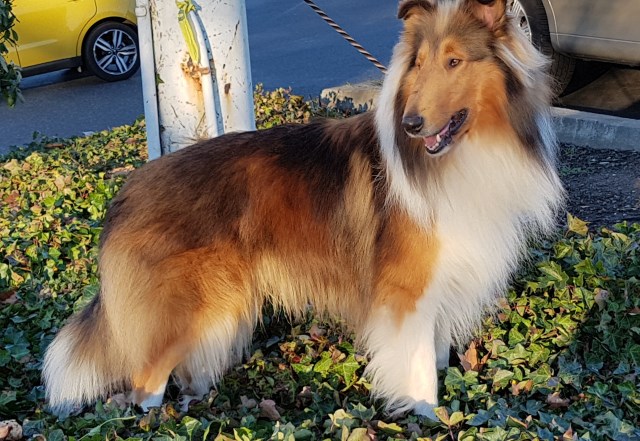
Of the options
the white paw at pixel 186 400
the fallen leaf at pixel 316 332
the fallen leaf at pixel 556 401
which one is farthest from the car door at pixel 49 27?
the fallen leaf at pixel 556 401

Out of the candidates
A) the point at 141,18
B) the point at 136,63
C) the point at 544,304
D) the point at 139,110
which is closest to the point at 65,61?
the point at 136,63

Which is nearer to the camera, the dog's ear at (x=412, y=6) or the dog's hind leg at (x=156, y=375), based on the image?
the dog's ear at (x=412, y=6)

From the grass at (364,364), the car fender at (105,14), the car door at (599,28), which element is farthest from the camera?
the car fender at (105,14)

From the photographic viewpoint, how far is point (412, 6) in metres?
3.53

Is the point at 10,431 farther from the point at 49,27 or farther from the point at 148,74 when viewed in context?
the point at 49,27

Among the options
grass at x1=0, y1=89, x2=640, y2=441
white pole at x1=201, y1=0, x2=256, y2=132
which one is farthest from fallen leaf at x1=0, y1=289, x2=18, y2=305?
white pole at x1=201, y1=0, x2=256, y2=132

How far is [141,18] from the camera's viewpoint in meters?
5.13

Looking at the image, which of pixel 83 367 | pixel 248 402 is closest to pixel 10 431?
pixel 83 367

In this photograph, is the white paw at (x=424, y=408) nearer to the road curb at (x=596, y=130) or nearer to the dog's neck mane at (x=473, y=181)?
the dog's neck mane at (x=473, y=181)

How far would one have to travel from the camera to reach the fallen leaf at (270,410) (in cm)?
365

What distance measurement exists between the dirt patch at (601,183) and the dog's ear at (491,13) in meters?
2.28

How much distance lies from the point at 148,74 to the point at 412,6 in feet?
7.54

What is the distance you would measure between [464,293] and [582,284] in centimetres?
95

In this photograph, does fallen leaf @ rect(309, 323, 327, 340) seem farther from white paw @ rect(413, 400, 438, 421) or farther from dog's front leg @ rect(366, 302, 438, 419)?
white paw @ rect(413, 400, 438, 421)
